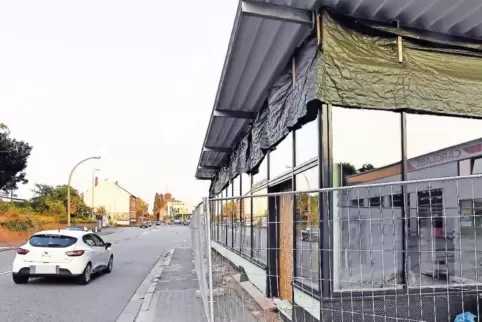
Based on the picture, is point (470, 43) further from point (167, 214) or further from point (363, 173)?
point (167, 214)

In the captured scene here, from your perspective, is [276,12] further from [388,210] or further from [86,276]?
[86,276]

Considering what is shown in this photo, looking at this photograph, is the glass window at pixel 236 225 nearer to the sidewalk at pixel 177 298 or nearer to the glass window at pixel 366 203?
the sidewalk at pixel 177 298

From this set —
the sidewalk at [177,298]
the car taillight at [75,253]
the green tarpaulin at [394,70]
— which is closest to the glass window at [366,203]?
the green tarpaulin at [394,70]

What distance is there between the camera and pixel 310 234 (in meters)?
4.88

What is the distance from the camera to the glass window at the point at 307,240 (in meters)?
4.82

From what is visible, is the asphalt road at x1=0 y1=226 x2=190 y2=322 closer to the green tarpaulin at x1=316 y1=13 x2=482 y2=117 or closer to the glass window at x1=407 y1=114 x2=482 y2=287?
the glass window at x1=407 y1=114 x2=482 y2=287

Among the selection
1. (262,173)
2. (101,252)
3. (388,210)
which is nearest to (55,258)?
(101,252)

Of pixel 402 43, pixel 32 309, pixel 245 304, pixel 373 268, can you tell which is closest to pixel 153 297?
pixel 32 309

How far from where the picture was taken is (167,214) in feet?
477

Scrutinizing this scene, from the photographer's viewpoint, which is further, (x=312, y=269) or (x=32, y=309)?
(x=32, y=309)

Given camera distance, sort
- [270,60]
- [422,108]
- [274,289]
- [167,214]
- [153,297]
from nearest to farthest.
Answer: [274,289], [422,108], [270,60], [153,297], [167,214]

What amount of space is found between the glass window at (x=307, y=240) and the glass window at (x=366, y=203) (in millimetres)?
283

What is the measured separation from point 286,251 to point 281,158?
13.3ft

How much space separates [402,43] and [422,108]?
924mm
